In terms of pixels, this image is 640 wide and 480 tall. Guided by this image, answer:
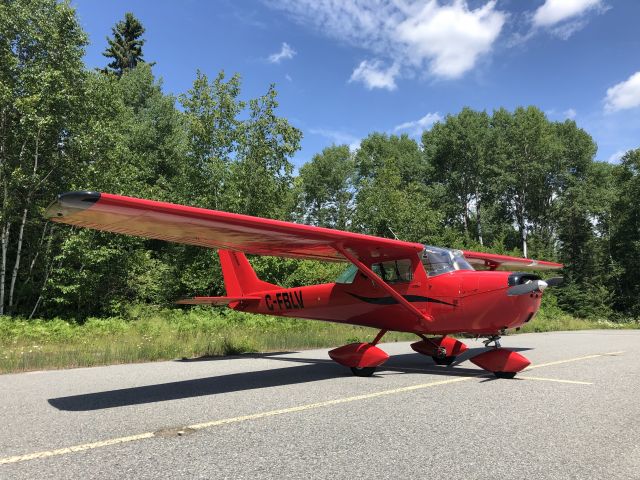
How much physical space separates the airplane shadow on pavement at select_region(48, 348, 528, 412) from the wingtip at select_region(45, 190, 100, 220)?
2.31 m

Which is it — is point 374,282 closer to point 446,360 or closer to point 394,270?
point 394,270

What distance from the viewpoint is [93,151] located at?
1803cm

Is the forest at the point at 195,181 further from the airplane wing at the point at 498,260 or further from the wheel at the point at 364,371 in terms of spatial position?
the wheel at the point at 364,371

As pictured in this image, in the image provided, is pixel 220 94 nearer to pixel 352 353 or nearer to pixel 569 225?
pixel 352 353

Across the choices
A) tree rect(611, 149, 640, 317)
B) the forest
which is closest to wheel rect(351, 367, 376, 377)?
the forest

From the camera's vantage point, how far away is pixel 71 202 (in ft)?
15.8

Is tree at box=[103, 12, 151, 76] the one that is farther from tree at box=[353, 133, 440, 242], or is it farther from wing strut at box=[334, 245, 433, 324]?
wing strut at box=[334, 245, 433, 324]

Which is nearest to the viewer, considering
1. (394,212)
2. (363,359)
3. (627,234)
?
(363,359)

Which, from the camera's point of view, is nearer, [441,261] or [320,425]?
[320,425]

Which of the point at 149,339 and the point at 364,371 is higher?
the point at 149,339

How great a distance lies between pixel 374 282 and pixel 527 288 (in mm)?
2747

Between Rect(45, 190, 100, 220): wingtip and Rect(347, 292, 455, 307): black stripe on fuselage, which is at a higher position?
Rect(45, 190, 100, 220): wingtip

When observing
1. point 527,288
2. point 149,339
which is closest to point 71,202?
point 527,288

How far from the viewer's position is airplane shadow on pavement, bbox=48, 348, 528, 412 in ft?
18.2
